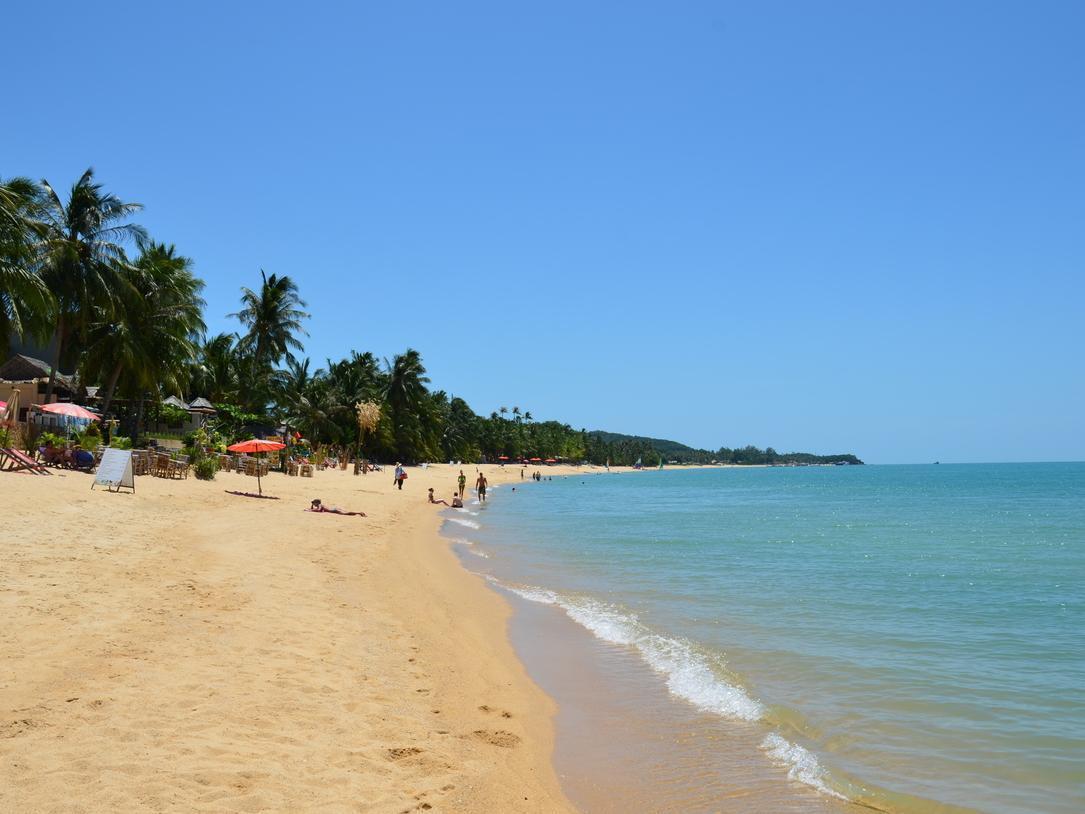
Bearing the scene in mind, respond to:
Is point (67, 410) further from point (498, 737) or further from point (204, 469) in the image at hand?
point (498, 737)

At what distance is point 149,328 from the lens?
2966 cm

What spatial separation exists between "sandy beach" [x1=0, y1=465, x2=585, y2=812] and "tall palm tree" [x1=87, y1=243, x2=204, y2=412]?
1806 centimetres

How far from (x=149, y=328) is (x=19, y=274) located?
9509 mm

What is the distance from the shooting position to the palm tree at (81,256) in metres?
25.9

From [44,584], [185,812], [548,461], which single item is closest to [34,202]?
[44,584]

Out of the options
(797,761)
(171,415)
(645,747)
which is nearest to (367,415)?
(171,415)

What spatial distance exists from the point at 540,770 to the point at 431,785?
92cm

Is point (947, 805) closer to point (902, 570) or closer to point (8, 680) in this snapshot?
point (8, 680)

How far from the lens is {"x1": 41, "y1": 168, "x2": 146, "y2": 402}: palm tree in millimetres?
25859

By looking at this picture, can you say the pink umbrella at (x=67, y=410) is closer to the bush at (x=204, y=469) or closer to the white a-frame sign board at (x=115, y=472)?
the bush at (x=204, y=469)

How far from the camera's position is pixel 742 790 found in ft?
15.8

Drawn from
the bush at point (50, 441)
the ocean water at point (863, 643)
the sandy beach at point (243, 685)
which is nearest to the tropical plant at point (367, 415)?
the bush at point (50, 441)

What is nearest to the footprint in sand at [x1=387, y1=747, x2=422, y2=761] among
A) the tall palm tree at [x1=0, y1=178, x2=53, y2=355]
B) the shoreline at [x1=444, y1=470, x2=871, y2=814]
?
the shoreline at [x1=444, y1=470, x2=871, y2=814]

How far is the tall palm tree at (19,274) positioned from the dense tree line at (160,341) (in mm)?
37
